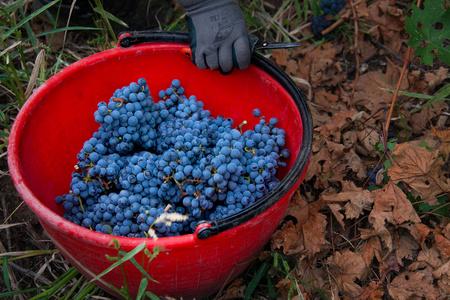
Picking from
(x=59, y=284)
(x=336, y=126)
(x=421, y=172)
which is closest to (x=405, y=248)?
(x=421, y=172)

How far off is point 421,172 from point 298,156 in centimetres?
78

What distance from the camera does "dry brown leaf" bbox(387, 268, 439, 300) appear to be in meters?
1.63

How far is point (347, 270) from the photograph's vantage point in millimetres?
1724

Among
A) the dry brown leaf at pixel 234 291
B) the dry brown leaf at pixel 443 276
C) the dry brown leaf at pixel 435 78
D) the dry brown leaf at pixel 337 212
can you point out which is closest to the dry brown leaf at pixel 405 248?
the dry brown leaf at pixel 443 276

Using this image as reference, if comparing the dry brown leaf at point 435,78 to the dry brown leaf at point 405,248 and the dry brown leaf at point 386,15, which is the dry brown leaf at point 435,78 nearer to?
the dry brown leaf at point 386,15

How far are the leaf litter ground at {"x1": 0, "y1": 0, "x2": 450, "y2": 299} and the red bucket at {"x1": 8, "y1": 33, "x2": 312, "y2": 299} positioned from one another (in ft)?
0.86

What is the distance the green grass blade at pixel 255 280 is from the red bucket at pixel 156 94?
0.12m

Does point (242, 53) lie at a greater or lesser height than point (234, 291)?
greater

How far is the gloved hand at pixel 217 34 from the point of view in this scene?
1.69 metres

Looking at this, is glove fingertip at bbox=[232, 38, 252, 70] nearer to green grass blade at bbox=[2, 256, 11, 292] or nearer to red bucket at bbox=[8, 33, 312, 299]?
red bucket at bbox=[8, 33, 312, 299]

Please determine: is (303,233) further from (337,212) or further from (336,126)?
(336,126)

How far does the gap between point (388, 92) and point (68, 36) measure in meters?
2.03

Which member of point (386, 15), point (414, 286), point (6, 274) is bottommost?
point (414, 286)

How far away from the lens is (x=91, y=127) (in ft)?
6.17
